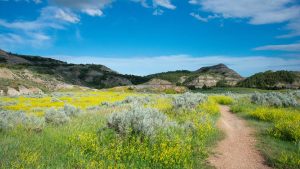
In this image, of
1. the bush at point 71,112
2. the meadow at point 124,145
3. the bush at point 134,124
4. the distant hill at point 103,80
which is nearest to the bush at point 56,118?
the meadow at point 124,145

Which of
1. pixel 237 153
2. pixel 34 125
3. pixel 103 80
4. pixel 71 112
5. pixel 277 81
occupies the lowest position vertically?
pixel 237 153

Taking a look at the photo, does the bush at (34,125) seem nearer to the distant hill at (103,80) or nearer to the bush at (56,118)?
the bush at (56,118)

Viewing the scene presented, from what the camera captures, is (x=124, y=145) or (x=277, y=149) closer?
(x=124, y=145)

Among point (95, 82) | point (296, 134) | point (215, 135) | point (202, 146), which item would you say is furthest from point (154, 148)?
point (95, 82)

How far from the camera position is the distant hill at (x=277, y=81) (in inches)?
3016

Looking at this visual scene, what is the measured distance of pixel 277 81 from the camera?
78.8 meters

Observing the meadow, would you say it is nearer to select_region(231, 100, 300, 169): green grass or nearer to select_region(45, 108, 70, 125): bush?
select_region(231, 100, 300, 169): green grass

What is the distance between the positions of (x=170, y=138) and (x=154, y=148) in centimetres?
113

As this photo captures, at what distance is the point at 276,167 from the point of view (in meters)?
8.82

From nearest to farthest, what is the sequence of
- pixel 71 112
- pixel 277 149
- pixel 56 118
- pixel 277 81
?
pixel 277 149 → pixel 56 118 → pixel 71 112 → pixel 277 81

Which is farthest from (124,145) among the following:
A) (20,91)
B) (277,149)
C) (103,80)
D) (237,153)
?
(103,80)

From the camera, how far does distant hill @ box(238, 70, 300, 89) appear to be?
251ft

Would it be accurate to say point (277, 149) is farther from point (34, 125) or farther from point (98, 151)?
point (34, 125)

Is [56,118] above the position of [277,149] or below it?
Result: above
